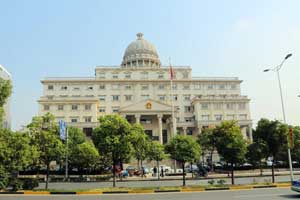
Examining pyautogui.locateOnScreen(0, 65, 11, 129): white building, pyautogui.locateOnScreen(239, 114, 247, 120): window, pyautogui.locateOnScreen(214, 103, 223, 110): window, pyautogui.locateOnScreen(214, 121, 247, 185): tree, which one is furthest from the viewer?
pyautogui.locateOnScreen(214, 103, 223, 110): window

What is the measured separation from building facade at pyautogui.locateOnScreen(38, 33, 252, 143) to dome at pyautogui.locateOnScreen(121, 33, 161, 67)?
10.2 metres

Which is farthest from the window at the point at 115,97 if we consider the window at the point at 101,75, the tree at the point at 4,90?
the tree at the point at 4,90

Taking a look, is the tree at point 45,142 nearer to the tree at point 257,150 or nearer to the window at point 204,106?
the tree at point 257,150

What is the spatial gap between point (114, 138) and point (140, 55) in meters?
68.9

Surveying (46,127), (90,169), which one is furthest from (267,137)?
(90,169)

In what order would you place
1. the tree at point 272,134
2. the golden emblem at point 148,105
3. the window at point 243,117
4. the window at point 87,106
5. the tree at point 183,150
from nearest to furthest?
the tree at point 272,134
the tree at point 183,150
the golden emblem at point 148,105
the window at point 87,106
the window at point 243,117

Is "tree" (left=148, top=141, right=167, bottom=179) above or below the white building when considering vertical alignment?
below

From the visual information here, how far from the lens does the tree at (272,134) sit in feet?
81.5

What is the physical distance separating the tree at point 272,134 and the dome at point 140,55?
6347 cm

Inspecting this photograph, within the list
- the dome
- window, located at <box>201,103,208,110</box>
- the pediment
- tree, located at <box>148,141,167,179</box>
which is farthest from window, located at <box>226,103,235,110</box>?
tree, located at <box>148,141,167,179</box>

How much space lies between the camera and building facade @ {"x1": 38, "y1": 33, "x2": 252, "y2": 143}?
6814 cm

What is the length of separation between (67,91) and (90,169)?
3874 centimetres

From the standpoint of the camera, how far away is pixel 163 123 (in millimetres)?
72062

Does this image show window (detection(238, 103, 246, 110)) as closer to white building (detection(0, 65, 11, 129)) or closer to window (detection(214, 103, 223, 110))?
window (detection(214, 103, 223, 110))
